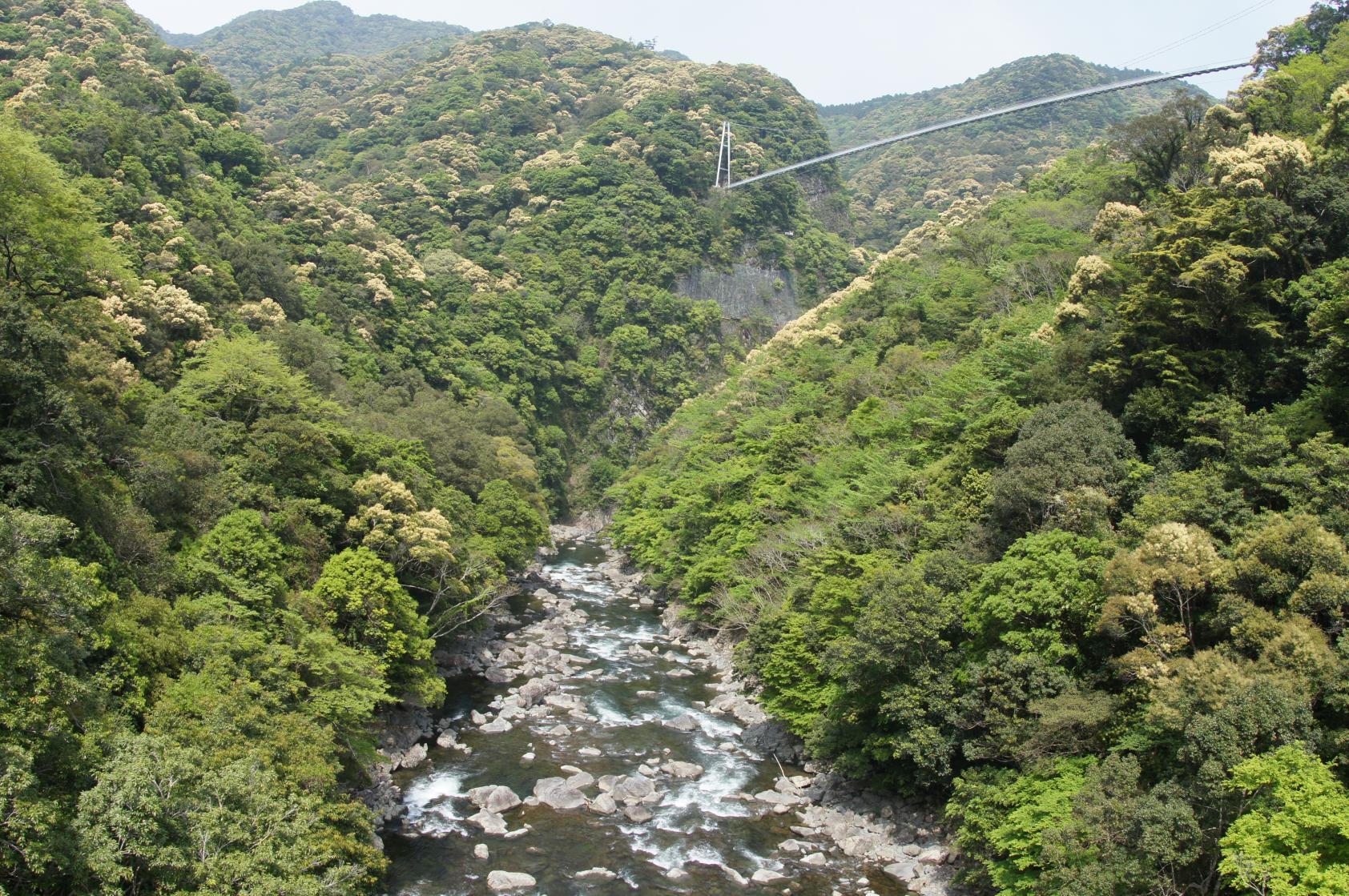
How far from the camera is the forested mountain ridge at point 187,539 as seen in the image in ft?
41.7

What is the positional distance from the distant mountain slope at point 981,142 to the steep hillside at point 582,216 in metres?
12.6

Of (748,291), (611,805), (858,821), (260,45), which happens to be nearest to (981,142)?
(748,291)

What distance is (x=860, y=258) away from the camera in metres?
106

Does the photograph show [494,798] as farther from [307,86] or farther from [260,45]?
[260,45]

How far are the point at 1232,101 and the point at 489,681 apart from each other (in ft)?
134

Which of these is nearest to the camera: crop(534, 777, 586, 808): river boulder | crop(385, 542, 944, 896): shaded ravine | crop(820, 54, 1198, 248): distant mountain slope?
crop(385, 542, 944, 896): shaded ravine

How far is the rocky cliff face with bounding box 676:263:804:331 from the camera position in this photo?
94.8m

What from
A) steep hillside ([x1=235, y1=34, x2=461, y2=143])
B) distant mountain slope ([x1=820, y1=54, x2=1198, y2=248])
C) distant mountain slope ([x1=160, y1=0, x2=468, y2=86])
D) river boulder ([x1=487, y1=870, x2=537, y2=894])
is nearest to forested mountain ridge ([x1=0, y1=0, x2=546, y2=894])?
river boulder ([x1=487, y1=870, x2=537, y2=894])

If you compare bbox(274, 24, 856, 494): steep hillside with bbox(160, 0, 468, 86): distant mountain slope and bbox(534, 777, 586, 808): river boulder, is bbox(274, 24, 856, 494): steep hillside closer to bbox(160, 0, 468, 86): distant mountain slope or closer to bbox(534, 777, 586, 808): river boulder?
bbox(534, 777, 586, 808): river boulder

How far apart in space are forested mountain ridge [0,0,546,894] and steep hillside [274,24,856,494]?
23090mm

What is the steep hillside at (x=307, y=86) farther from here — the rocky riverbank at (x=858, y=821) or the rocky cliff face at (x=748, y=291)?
the rocky riverbank at (x=858, y=821)

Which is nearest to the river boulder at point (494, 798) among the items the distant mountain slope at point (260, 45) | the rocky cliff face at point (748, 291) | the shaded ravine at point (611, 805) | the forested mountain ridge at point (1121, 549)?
the shaded ravine at point (611, 805)

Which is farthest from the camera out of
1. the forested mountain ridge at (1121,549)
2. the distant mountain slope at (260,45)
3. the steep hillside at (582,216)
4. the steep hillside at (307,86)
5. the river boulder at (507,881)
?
the distant mountain slope at (260,45)

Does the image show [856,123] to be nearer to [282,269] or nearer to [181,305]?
[282,269]
